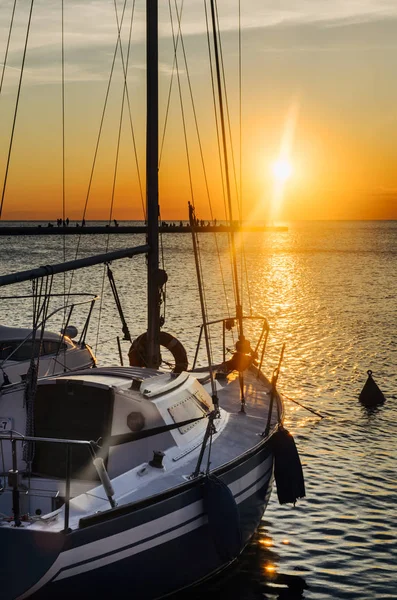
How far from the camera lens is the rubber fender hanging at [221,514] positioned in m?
12.3

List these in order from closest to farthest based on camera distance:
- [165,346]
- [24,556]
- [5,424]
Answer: [24,556]
[5,424]
[165,346]

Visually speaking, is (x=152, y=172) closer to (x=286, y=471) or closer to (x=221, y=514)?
(x=286, y=471)

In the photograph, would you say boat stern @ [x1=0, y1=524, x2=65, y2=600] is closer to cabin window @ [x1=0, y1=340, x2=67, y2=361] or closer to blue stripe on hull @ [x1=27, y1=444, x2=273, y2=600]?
blue stripe on hull @ [x1=27, y1=444, x2=273, y2=600]

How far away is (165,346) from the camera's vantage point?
63.9ft

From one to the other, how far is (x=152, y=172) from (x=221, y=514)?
8209 mm

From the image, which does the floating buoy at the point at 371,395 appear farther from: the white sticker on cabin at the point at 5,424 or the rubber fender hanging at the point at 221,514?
the white sticker on cabin at the point at 5,424

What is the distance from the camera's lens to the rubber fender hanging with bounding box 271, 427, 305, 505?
15398mm

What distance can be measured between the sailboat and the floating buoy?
11829 millimetres

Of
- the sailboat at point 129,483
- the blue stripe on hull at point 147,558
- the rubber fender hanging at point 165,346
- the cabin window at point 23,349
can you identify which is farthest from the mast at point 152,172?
the cabin window at point 23,349

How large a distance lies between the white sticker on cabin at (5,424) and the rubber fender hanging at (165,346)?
4888 mm

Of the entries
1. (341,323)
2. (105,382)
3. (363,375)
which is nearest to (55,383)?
(105,382)

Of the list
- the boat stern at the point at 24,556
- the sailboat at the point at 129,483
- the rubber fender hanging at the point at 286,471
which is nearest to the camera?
the boat stern at the point at 24,556

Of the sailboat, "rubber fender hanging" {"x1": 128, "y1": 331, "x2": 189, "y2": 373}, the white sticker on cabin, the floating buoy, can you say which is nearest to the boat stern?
the sailboat

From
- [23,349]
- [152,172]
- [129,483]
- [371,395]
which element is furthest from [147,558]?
[371,395]
